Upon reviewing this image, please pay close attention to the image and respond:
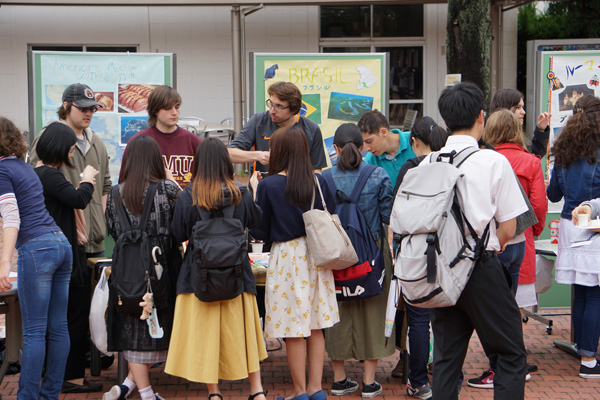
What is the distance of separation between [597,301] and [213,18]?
1276 cm

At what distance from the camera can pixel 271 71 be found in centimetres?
768

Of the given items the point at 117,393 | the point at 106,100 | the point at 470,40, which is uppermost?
the point at 470,40

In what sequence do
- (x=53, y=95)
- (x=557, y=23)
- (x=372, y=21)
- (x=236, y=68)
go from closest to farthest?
1. (x=53, y=95)
2. (x=236, y=68)
3. (x=372, y=21)
4. (x=557, y=23)

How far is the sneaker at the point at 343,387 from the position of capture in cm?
508

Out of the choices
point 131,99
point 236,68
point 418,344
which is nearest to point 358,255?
point 418,344

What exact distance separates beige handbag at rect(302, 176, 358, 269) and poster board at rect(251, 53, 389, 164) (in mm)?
3209

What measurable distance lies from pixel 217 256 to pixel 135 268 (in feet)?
1.98

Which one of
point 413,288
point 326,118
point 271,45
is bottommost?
point 413,288

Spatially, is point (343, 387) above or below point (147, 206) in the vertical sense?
below

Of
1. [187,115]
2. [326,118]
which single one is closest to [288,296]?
[326,118]

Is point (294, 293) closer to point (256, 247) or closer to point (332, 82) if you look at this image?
point (256, 247)

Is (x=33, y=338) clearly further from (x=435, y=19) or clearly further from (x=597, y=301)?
(x=435, y=19)

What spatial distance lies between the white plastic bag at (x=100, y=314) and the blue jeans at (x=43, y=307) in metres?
0.21

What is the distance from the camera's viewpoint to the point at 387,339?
508 cm
